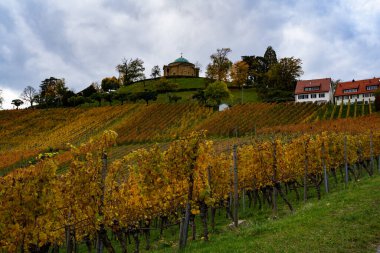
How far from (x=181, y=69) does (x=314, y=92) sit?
250 feet

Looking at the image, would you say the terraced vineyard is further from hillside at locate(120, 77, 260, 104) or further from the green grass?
Answer: the green grass

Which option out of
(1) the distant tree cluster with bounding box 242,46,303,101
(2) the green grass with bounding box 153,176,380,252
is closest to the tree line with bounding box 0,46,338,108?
(1) the distant tree cluster with bounding box 242,46,303,101

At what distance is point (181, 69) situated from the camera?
521 ft

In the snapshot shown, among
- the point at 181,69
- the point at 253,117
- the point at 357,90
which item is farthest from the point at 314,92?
the point at 181,69

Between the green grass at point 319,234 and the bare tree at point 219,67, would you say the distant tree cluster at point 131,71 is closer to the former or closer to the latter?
the bare tree at point 219,67

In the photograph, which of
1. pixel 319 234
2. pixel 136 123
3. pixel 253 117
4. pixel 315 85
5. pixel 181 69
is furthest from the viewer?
pixel 181 69

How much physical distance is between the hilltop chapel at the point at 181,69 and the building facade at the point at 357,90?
73.8 metres

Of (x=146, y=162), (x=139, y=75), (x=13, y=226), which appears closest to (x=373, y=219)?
(x=146, y=162)

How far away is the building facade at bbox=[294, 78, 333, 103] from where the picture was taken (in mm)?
93312

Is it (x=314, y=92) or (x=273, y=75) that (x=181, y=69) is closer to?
A: (x=273, y=75)

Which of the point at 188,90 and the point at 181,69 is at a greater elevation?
the point at 181,69

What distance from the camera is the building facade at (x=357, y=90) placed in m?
94.3

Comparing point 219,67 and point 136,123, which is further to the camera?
point 219,67

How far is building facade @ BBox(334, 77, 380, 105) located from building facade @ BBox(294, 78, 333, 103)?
13.1 feet
